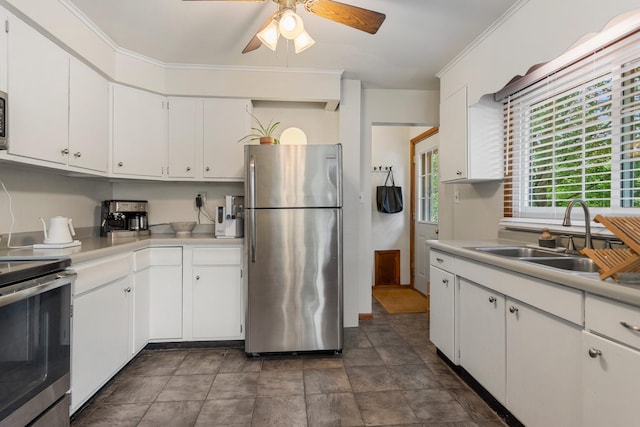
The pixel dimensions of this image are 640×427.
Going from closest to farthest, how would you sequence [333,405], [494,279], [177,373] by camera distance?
1. [494,279]
2. [333,405]
3. [177,373]

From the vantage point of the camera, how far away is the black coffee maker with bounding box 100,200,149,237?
282cm

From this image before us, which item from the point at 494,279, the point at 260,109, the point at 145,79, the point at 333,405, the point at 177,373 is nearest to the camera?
the point at 494,279

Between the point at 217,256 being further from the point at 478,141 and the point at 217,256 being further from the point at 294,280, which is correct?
the point at 478,141

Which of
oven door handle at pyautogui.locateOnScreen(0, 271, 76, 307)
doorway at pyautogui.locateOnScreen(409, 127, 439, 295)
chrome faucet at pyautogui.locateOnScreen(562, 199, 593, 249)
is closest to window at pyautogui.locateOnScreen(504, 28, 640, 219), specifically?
chrome faucet at pyautogui.locateOnScreen(562, 199, 593, 249)

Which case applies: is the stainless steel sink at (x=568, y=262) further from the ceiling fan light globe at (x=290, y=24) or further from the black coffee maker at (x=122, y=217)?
the black coffee maker at (x=122, y=217)

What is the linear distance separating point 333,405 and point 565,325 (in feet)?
4.22

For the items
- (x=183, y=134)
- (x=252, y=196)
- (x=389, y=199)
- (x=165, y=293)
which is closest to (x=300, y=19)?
(x=252, y=196)

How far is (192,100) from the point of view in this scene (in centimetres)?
298

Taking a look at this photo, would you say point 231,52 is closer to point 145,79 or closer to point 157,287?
point 145,79

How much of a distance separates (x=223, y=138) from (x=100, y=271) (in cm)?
150

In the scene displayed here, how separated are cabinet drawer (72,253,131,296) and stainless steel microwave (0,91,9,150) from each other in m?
0.67

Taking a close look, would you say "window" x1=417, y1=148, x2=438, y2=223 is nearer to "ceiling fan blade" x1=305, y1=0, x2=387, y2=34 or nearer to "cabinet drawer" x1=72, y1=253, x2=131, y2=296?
"ceiling fan blade" x1=305, y1=0, x2=387, y2=34

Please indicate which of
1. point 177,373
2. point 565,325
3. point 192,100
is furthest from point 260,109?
point 565,325

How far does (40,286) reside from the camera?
4.65 ft
